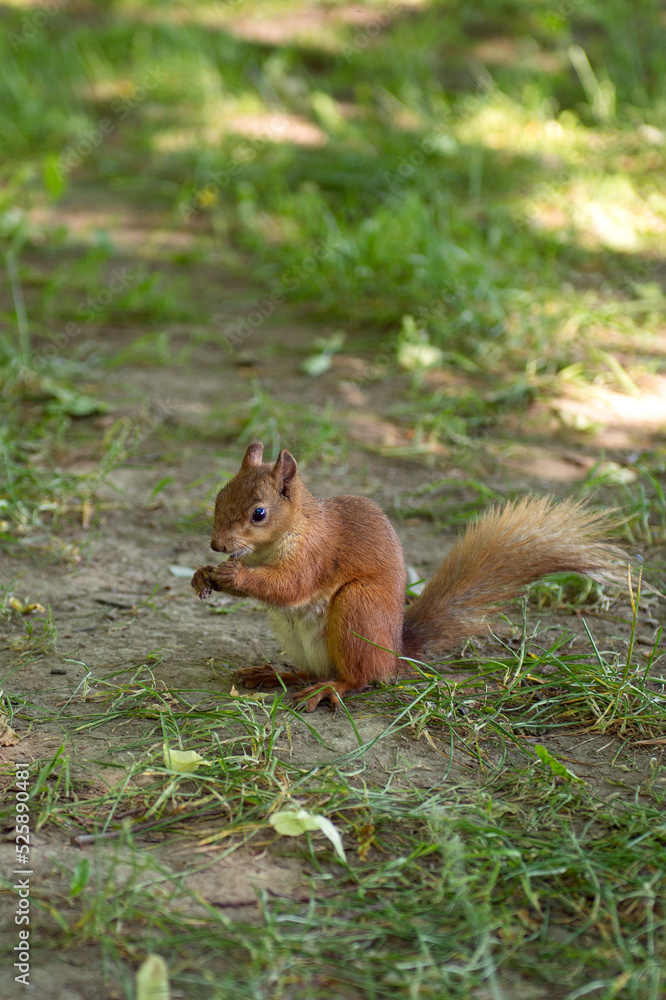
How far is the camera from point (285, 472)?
7.38ft

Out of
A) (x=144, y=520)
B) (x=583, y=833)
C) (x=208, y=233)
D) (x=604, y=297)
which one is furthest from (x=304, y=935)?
(x=208, y=233)

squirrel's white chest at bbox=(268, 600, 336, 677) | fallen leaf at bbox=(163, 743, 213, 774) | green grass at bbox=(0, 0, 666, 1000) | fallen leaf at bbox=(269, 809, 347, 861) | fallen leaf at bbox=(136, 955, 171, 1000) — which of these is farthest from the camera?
squirrel's white chest at bbox=(268, 600, 336, 677)

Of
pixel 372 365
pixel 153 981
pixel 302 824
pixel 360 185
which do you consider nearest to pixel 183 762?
pixel 302 824

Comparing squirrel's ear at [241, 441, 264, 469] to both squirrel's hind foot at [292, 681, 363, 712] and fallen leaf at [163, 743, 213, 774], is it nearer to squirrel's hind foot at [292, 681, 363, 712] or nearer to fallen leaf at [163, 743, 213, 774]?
squirrel's hind foot at [292, 681, 363, 712]

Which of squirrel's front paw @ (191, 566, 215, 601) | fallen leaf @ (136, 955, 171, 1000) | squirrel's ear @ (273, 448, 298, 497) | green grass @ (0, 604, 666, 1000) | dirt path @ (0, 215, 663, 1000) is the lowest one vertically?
dirt path @ (0, 215, 663, 1000)

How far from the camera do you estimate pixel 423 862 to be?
5.71 ft

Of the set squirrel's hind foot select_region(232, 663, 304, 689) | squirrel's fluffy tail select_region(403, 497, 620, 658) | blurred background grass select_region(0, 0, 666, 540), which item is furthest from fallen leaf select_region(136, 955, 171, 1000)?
blurred background grass select_region(0, 0, 666, 540)

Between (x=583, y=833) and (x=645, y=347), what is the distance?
9.43ft

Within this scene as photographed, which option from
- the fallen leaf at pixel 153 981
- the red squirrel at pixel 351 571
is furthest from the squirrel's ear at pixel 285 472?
the fallen leaf at pixel 153 981

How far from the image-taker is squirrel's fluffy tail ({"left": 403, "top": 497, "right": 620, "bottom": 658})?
7.52 ft

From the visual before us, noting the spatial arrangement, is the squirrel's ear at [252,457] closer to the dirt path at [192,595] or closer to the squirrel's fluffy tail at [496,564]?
the dirt path at [192,595]

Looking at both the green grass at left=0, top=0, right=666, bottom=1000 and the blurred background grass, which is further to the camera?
the blurred background grass

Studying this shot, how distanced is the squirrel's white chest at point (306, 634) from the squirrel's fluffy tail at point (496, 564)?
0.65ft

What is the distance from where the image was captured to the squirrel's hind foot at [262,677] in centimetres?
233
